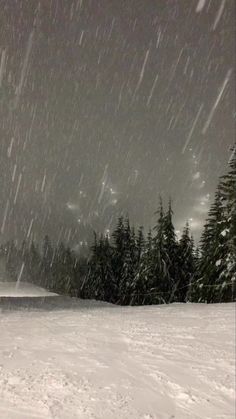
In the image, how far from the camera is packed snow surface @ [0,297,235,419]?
549cm

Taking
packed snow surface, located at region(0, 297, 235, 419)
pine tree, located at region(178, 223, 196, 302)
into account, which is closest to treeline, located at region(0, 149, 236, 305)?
pine tree, located at region(178, 223, 196, 302)

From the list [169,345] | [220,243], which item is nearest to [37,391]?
[169,345]

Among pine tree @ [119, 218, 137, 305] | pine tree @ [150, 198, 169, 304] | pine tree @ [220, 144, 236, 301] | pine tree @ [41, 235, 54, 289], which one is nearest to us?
pine tree @ [220, 144, 236, 301]

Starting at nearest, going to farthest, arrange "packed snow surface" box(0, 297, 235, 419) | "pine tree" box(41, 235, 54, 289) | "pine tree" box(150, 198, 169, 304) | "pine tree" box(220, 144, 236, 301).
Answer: "packed snow surface" box(0, 297, 235, 419), "pine tree" box(220, 144, 236, 301), "pine tree" box(150, 198, 169, 304), "pine tree" box(41, 235, 54, 289)

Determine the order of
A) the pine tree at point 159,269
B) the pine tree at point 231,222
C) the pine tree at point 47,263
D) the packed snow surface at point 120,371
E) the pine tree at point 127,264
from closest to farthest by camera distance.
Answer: the packed snow surface at point 120,371, the pine tree at point 231,222, the pine tree at point 159,269, the pine tree at point 127,264, the pine tree at point 47,263

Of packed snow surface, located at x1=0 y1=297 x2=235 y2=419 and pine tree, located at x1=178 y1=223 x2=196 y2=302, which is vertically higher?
pine tree, located at x1=178 y1=223 x2=196 y2=302

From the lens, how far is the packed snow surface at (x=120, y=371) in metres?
5.49

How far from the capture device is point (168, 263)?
37719 mm

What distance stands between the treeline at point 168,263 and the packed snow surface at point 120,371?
14.8 metres

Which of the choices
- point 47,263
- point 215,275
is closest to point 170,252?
point 215,275

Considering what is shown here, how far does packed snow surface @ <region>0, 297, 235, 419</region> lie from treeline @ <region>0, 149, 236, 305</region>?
1482 centimetres

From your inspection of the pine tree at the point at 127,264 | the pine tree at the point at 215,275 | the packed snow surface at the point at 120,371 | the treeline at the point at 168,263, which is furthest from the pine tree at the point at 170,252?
the packed snow surface at the point at 120,371

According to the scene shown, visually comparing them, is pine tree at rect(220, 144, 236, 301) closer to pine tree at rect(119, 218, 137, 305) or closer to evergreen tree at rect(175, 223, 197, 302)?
evergreen tree at rect(175, 223, 197, 302)

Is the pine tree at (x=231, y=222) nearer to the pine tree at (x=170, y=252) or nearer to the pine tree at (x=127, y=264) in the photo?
the pine tree at (x=170, y=252)
